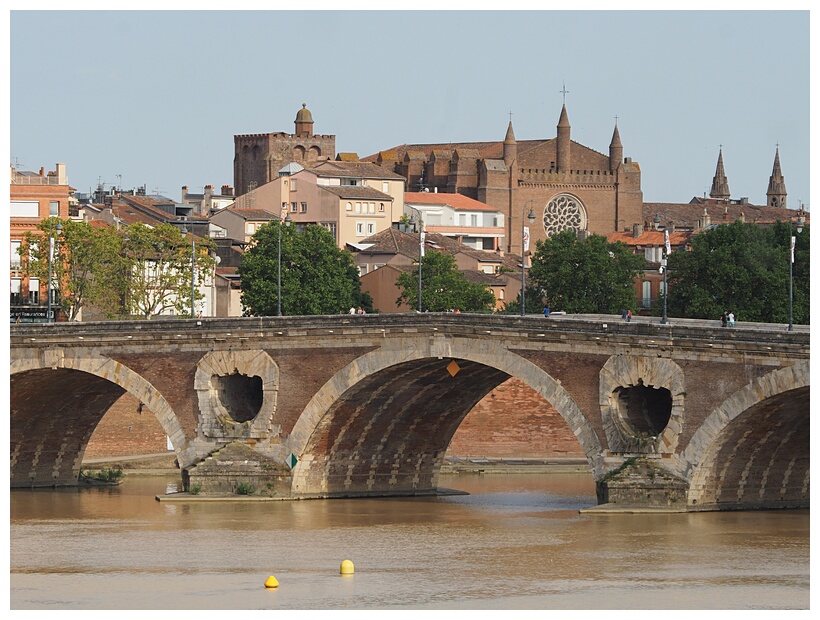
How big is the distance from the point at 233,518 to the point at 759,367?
Answer: 18.7 meters

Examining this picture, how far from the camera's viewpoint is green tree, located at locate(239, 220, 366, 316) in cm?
12156

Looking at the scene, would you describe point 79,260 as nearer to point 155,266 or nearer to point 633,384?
point 155,266

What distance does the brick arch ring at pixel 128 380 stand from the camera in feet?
279

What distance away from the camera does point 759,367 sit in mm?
71312

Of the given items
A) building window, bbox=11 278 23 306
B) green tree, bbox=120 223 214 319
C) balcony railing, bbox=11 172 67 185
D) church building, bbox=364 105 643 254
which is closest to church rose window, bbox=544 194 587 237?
church building, bbox=364 105 643 254

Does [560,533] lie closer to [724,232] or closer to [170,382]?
[170,382]

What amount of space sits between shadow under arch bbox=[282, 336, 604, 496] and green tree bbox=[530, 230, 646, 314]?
35082mm

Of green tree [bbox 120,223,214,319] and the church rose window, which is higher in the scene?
the church rose window

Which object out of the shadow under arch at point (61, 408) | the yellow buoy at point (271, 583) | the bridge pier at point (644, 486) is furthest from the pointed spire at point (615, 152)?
the yellow buoy at point (271, 583)

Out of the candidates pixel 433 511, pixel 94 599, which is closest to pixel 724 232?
pixel 433 511

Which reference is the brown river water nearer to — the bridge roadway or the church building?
the bridge roadway

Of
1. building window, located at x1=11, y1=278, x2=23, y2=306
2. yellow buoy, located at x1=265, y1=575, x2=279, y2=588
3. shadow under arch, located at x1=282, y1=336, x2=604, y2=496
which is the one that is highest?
building window, located at x1=11, y1=278, x2=23, y2=306

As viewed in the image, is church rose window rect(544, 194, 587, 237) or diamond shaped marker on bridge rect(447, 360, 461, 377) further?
church rose window rect(544, 194, 587, 237)

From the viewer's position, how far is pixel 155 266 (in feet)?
375
